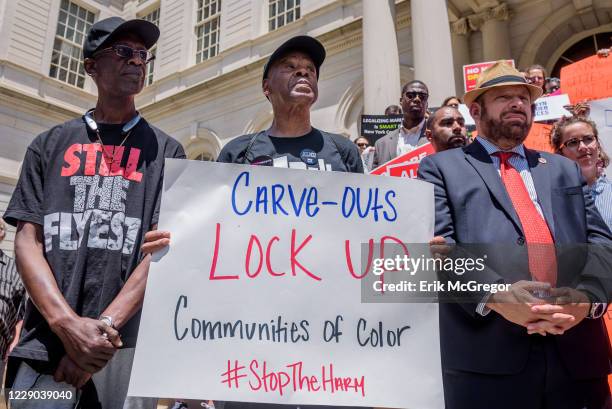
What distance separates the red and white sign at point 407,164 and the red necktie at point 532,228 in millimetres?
1719

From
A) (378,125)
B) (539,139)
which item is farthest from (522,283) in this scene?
(378,125)

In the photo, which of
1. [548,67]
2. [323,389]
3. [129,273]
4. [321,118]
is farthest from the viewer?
[321,118]

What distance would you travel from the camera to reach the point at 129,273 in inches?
67.5

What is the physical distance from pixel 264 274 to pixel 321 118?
11196mm

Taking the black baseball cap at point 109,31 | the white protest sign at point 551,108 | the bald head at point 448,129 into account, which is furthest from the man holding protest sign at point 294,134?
the white protest sign at point 551,108

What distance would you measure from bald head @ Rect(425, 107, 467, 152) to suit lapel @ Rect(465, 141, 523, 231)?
1252mm

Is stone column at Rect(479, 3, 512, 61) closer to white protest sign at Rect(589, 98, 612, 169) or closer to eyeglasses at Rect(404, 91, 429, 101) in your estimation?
eyeglasses at Rect(404, 91, 429, 101)

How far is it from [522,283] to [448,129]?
6.26 ft

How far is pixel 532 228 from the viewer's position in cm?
177

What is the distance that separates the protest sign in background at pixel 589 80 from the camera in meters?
4.53

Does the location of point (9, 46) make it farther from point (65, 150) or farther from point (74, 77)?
point (65, 150)

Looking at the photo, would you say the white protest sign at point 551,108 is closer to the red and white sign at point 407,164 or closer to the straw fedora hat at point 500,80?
the red and white sign at point 407,164

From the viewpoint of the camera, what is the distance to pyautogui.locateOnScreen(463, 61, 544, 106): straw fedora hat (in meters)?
1.95

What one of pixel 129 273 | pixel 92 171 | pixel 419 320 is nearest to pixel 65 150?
pixel 92 171
